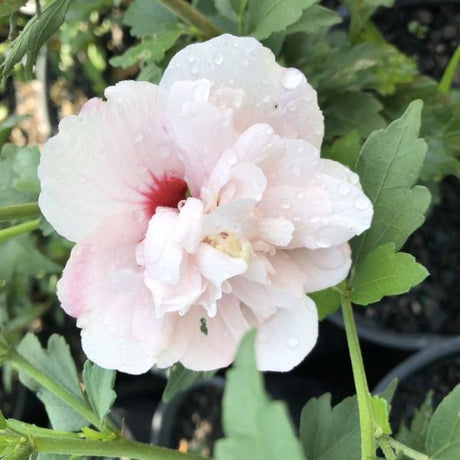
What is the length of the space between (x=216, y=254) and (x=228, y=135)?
0.06 meters

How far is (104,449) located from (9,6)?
285 millimetres

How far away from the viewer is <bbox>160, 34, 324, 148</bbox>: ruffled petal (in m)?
0.40

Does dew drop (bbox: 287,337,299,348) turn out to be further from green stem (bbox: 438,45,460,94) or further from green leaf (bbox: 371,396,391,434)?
green stem (bbox: 438,45,460,94)

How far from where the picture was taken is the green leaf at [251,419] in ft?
0.77

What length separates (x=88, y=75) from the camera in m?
1.13

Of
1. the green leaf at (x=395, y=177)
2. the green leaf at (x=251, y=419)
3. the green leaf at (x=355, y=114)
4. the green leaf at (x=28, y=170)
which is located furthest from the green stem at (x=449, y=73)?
the green leaf at (x=251, y=419)

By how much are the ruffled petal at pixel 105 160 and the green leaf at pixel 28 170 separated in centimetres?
23

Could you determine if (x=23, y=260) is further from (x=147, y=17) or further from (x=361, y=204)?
(x=361, y=204)

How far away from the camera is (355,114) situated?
0.69 metres

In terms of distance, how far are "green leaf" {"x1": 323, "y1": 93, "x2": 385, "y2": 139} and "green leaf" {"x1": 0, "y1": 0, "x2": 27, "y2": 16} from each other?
1.09 ft

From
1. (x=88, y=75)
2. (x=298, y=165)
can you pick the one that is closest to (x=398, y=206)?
(x=298, y=165)

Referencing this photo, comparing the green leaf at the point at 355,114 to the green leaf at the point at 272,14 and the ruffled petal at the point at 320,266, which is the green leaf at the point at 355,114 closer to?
the green leaf at the point at 272,14

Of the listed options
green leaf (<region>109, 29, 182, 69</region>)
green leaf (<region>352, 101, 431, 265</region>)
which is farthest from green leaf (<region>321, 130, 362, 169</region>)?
green leaf (<region>109, 29, 182, 69</region>)

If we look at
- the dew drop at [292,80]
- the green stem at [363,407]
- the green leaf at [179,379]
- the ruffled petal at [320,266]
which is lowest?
the green leaf at [179,379]
